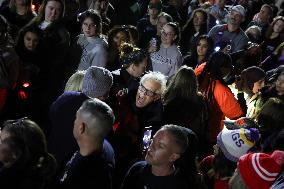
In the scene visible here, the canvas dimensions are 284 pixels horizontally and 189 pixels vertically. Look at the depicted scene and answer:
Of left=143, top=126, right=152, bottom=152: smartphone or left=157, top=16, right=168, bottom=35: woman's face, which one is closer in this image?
left=143, top=126, right=152, bottom=152: smartphone

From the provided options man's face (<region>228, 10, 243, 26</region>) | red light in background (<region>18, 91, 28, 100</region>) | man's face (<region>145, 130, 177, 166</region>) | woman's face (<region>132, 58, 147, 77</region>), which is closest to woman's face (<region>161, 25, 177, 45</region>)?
woman's face (<region>132, 58, 147, 77</region>)

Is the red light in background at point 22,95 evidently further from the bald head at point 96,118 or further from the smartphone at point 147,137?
the bald head at point 96,118

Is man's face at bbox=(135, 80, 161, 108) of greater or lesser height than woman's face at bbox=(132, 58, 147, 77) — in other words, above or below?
above

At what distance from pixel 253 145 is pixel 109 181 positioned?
1.07 meters

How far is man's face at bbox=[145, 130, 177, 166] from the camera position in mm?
2740

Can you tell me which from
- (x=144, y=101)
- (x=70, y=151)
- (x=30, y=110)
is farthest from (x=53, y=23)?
(x=70, y=151)

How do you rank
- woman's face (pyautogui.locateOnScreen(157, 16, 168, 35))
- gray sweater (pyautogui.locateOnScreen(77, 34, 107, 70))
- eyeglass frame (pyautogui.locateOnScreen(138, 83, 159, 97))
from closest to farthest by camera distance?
eyeglass frame (pyautogui.locateOnScreen(138, 83, 159, 97)), gray sweater (pyautogui.locateOnScreen(77, 34, 107, 70)), woman's face (pyautogui.locateOnScreen(157, 16, 168, 35))

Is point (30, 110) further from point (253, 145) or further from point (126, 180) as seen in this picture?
point (253, 145)

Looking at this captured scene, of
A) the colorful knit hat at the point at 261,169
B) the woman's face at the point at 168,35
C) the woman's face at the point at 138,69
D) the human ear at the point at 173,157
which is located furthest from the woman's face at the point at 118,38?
the colorful knit hat at the point at 261,169

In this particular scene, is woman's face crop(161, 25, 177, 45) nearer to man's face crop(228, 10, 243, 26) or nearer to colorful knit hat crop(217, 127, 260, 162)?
man's face crop(228, 10, 243, 26)

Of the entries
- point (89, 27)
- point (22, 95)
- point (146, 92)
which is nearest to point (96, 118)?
point (146, 92)

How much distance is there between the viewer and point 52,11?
5.35 meters

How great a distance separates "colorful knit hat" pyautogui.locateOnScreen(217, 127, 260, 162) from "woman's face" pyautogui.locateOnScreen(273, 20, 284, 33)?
5.20 metres

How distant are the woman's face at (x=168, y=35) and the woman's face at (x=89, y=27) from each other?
1098 mm
